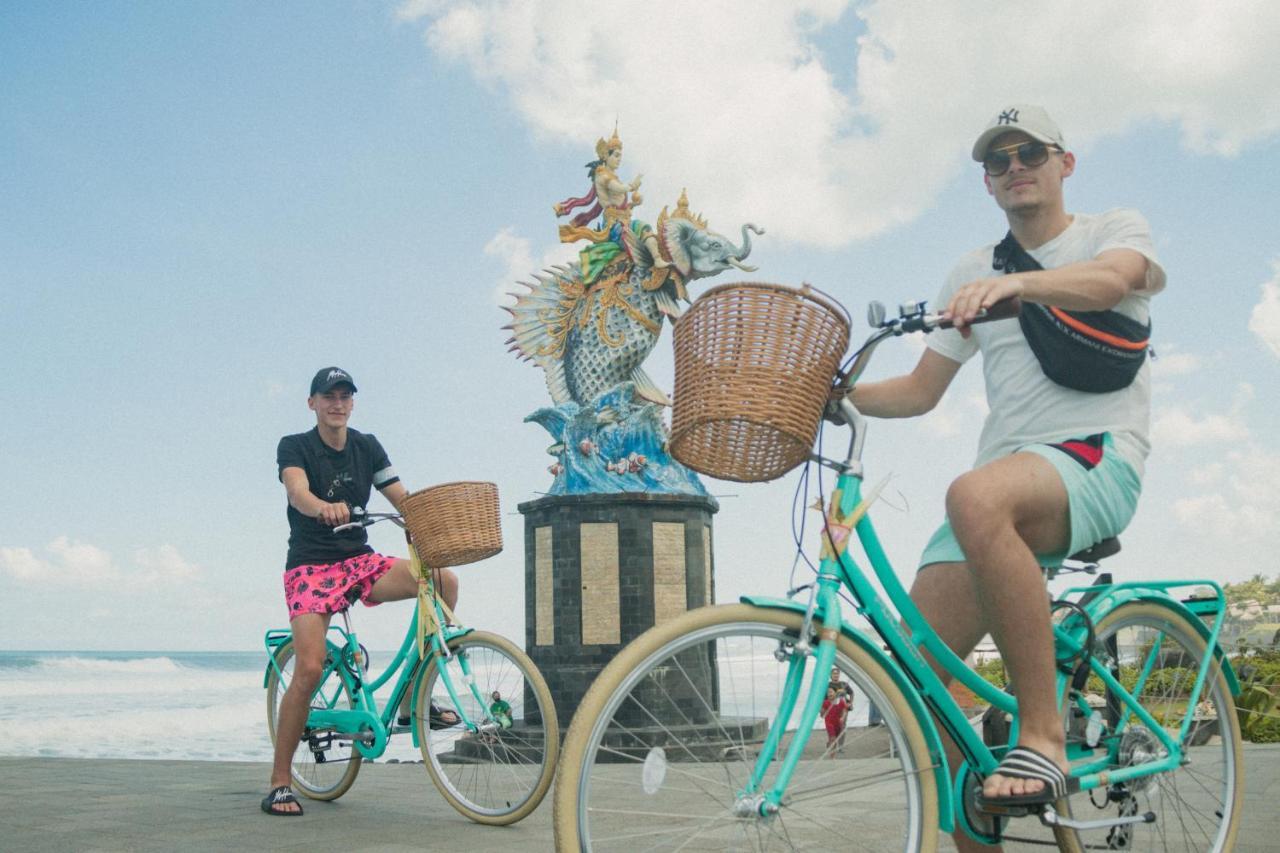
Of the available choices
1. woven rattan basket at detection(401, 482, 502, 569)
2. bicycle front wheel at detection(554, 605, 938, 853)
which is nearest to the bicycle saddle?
bicycle front wheel at detection(554, 605, 938, 853)

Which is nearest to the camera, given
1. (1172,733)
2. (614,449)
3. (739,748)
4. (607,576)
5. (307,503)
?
(739,748)

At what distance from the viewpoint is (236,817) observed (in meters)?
4.66

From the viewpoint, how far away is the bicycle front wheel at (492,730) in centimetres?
416

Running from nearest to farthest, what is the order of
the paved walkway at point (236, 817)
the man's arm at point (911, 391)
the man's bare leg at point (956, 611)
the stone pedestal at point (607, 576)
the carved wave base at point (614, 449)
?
the man's bare leg at point (956, 611) → the man's arm at point (911, 391) → the paved walkway at point (236, 817) → the stone pedestal at point (607, 576) → the carved wave base at point (614, 449)

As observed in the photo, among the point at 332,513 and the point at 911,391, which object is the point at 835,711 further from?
the point at 332,513

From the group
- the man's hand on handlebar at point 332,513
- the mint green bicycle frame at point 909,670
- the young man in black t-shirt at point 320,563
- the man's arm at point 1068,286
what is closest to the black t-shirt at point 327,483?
the young man in black t-shirt at point 320,563

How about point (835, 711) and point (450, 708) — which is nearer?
point (835, 711)

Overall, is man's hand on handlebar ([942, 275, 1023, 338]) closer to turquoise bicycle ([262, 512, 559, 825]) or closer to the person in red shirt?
the person in red shirt

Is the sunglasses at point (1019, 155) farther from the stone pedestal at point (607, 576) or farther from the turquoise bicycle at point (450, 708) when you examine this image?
the stone pedestal at point (607, 576)

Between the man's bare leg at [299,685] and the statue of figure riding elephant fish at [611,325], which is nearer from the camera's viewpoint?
the man's bare leg at [299,685]

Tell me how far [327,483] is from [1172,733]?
338 cm

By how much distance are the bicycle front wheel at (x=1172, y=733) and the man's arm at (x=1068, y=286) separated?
0.91 m

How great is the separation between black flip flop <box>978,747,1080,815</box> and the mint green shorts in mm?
454

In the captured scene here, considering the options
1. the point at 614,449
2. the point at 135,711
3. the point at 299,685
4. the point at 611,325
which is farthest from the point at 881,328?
the point at 135,711
